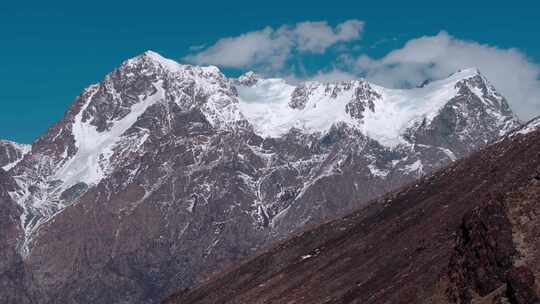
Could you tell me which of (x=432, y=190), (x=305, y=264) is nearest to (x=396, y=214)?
(x=432, y=190)

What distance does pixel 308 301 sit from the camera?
145 m

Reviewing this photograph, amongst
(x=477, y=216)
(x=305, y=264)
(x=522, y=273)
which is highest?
(x=305, y=264)

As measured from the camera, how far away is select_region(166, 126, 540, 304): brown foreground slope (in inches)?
2311

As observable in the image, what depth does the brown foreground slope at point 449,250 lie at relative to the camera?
58688 millimetres

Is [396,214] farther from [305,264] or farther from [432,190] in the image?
[305,264]

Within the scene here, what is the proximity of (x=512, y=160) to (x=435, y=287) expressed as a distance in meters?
86.7

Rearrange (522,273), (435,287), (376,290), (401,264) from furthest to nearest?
(401,264) → (376,290) → (435,287) → (522,273)

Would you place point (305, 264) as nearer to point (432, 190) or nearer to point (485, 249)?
point (432, 190)

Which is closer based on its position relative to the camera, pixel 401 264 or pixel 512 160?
pixel 401 264

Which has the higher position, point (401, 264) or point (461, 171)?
point (461, 171)

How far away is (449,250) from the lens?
107 meters

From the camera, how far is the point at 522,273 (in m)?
54.0

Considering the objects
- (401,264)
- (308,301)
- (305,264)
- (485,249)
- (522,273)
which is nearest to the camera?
(522,273)

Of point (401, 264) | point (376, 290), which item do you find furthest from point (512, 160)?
point (376, 290)
